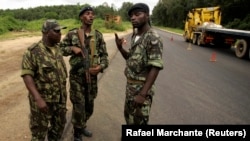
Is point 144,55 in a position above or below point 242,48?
above

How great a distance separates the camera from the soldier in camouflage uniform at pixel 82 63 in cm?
445

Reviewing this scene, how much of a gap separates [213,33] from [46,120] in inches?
752

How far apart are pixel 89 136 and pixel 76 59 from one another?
48.3 inches

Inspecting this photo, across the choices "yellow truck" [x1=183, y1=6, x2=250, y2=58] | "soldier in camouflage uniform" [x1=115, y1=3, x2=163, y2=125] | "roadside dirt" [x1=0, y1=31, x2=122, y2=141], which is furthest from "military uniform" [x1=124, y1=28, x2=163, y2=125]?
"yellow truck" [x1=183, y1=6, x2=250, y2=58]

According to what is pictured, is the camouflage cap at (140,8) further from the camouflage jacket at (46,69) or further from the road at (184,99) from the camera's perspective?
the road at (184,99)

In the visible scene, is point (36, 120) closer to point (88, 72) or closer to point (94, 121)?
point (88, 72)

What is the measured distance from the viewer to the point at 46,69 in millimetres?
3592

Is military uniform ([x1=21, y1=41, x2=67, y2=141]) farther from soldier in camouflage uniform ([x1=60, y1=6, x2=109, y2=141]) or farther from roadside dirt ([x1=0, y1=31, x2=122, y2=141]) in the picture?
roadside dirt ([x1=0, y1=31, x2=122, y2=141])

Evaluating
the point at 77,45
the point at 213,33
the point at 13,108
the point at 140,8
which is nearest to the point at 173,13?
the point at 213,33

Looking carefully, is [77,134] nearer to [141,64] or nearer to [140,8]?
[141,64]

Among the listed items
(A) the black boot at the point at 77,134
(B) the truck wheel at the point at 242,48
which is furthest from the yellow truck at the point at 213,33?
(A) the black boot at the point at 77,134

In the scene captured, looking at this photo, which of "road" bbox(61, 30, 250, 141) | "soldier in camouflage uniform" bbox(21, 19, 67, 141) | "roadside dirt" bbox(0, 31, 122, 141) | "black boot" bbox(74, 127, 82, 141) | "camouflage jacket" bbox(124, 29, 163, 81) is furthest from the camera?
"road" bbox(61, 30, 250, 141)

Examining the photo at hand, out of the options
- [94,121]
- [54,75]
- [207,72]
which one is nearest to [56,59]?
[54,75]

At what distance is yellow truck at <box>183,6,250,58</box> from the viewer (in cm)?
1579
